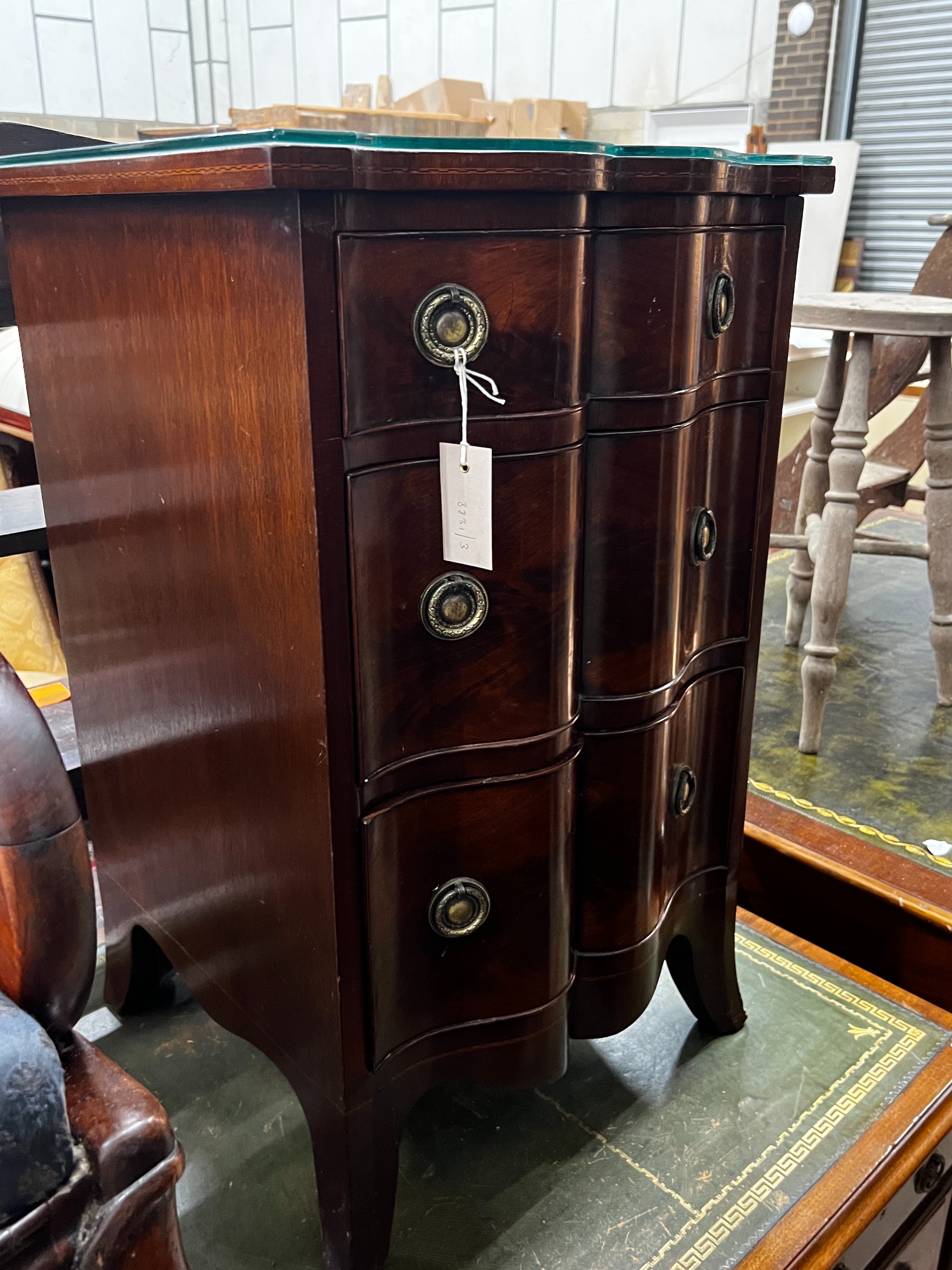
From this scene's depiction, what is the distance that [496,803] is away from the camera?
0.89m

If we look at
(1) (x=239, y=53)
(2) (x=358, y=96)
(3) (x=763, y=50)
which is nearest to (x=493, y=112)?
(2) (x=358, y=96)

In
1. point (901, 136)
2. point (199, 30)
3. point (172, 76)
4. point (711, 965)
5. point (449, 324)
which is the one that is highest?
point (199, 30)

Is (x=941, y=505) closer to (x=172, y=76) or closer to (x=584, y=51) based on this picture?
(x=584, y=51)

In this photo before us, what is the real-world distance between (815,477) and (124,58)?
4045 millimetres

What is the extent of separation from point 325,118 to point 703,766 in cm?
441

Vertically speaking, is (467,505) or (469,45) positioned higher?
(469,45)

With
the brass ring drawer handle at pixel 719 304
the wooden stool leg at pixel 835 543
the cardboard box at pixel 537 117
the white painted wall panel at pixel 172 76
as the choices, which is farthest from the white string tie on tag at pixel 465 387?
the white painted wall panel at pixel 172 76

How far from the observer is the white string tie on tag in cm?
73

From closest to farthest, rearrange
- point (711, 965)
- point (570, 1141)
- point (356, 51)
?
point (570, 1141), point (711, 965), point (356, 51)

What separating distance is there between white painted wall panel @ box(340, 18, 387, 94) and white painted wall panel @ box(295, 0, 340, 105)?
0.16 ft

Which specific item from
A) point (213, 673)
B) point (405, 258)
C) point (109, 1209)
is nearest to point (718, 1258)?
point (109, 1209)

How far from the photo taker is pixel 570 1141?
3.62ft

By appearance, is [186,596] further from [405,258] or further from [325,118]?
[325,118]

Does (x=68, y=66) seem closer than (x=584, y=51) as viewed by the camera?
No
